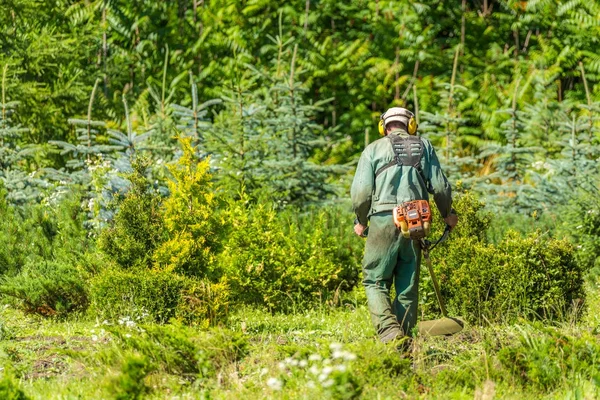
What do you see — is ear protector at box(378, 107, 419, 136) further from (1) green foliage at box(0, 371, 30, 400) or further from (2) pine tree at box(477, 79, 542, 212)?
(2) pine tree at box(477, 79, 542, 212)

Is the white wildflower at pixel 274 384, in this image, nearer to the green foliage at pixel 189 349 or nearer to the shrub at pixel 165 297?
the green foliage at pixel 189 349

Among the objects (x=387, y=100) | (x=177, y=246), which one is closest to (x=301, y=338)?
(x=177, y=246)

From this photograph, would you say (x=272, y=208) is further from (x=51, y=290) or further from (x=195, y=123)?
(x=51, y=290)

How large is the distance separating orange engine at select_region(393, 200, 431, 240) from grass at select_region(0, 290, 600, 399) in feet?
2.27

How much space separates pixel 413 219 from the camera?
6508mm

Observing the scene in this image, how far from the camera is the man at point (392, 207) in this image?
22.1ft

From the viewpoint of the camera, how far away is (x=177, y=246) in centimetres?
816

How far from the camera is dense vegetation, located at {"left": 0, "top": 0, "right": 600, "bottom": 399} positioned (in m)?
5.98

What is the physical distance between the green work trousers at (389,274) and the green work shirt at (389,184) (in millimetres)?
94

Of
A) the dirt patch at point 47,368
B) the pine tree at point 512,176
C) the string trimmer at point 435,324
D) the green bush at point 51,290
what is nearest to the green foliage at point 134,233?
the green bush at point 51,290

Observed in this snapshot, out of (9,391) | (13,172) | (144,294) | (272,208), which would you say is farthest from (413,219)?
(13,172)

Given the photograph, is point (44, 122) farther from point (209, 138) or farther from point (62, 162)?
point (209, 138)

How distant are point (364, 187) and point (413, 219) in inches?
18.4

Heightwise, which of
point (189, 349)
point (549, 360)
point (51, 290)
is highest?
point (189, 349)
